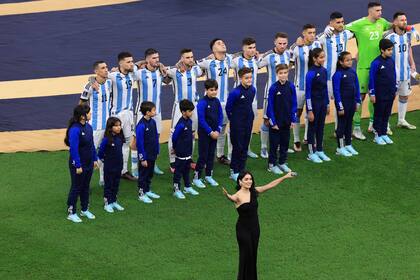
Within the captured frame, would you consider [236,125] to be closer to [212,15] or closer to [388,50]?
[388,50]

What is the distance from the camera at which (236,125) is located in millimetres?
19562

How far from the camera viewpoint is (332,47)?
70.2 ft

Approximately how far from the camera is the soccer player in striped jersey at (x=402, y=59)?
21.8 meters

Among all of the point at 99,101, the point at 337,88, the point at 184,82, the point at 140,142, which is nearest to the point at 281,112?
the point at 337,88

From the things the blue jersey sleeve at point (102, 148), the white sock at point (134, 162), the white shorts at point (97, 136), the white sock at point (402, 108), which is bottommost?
the white sock at point (134, 162)

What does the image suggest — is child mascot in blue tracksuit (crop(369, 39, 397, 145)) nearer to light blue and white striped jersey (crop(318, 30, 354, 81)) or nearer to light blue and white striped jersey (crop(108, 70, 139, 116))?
light blue and white striped jersey (crop(318, 30, 354, 81))

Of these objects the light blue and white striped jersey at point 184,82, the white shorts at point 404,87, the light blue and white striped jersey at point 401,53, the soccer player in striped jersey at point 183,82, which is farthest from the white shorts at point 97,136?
the white shorts at point 404,87

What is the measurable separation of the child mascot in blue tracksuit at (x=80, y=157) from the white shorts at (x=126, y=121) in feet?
5.53

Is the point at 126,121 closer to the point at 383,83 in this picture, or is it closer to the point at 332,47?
the point at 332,47

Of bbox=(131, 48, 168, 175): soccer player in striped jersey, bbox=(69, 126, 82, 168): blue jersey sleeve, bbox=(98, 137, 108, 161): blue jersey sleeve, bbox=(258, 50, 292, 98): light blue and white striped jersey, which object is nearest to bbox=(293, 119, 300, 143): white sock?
bbox=(258, 50, 292, 98): light blue and white striped jersey

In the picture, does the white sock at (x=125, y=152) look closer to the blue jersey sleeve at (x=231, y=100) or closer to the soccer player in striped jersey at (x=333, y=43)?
the blue jersey sleeve at (x=231, y=100)

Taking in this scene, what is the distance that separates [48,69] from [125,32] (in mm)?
2835

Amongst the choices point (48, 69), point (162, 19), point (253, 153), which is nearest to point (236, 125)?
point (253, 153)

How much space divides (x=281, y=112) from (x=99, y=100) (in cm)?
317
